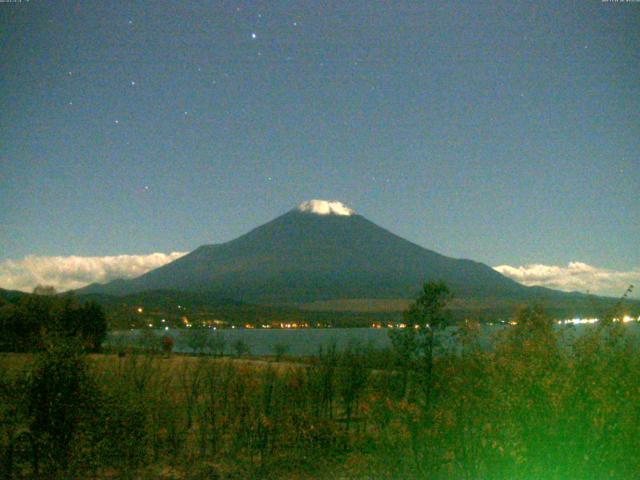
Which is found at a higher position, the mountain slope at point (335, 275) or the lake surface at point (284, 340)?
the mountain slope at point (335, 275)

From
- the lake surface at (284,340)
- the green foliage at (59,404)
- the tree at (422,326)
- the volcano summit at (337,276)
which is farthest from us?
the volcano summit at (337,276)

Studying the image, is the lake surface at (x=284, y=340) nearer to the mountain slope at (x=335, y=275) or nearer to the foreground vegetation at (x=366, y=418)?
the foreground vegetation at (x=366, y=418)

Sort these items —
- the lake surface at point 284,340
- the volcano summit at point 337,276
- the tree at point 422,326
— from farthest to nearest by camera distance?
the volcano summit at point 337,276
the tree at point 422,326
the lake surface at point 284,340

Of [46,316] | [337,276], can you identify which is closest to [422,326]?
[46,316]

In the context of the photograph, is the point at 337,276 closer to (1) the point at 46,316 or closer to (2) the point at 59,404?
(1) the point at 46,316

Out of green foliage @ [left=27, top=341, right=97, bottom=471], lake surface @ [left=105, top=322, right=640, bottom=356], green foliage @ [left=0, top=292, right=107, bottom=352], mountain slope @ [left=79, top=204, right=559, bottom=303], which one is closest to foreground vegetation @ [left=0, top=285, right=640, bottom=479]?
green foliage @ [left=27, top=341, right=97, bottom=471]

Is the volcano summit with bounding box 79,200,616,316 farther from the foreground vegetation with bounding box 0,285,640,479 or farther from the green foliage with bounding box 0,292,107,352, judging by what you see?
the foreground vegetation with bounding box 0,285,640,479

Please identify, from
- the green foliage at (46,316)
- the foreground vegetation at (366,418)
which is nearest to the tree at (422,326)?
the foreground vegetation at (366,418)

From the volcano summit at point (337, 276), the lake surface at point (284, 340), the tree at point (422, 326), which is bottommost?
the lake surface at point (284, 340)

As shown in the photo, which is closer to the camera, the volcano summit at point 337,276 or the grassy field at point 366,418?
the grassy field at point 366,418
